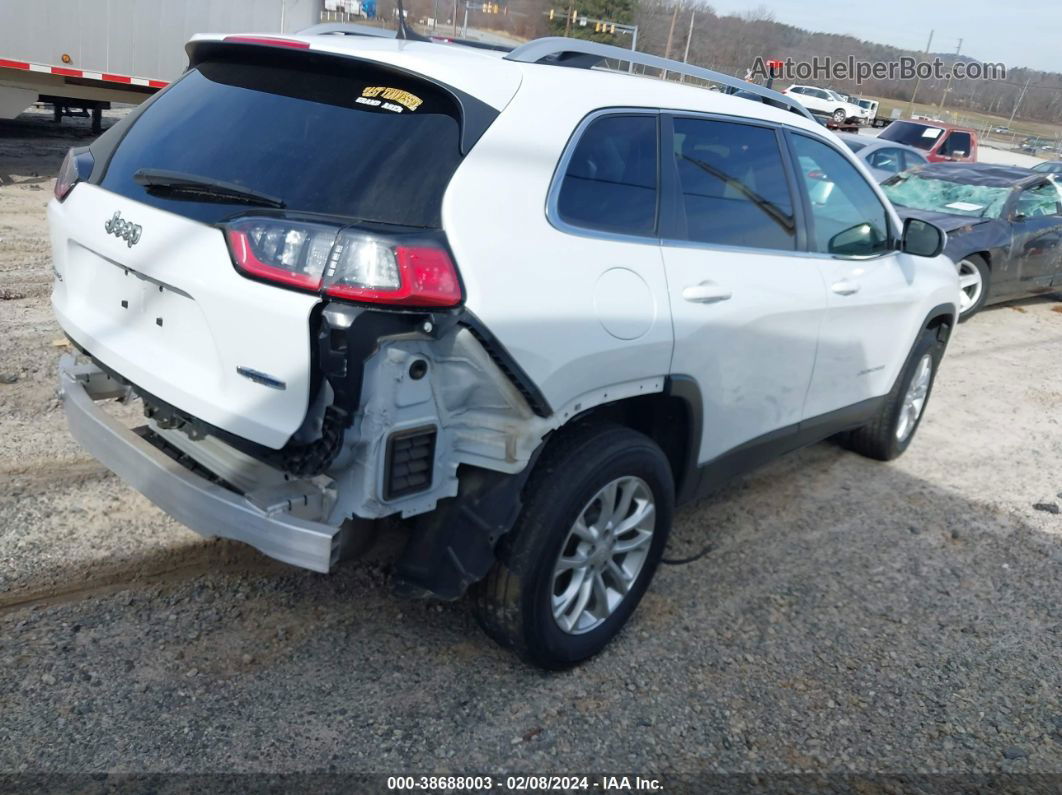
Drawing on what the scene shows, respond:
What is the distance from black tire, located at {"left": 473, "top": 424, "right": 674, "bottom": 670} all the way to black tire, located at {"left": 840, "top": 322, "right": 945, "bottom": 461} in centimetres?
262

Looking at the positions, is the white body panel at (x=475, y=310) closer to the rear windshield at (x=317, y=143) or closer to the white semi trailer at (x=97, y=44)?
the rear windshield at (x=317, y=143)

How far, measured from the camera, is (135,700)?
283 centimetres

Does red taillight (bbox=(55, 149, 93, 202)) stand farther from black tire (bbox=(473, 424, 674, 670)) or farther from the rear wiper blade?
black tire (bbox=(473, 424, 674, 670))

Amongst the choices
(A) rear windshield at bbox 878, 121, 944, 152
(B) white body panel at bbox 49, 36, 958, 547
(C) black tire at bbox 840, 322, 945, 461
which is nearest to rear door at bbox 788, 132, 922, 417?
(C) black tire at bbox 840, 322, 945, 461

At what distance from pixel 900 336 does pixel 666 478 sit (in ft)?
7.44

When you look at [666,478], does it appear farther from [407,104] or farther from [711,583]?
[407,104]

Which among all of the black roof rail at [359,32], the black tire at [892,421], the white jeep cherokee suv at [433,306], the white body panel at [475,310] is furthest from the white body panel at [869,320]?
the black roof rail at [359,32]

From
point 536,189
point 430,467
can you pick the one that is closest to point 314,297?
point 430,467

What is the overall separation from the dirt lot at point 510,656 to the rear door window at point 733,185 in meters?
1.49

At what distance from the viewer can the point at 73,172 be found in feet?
10.5

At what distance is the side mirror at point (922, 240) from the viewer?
4.76m

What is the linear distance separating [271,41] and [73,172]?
0.91 metres

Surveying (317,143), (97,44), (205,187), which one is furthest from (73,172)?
(97,44)

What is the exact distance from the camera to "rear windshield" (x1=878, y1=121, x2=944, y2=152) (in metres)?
17.8
